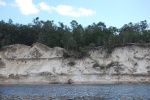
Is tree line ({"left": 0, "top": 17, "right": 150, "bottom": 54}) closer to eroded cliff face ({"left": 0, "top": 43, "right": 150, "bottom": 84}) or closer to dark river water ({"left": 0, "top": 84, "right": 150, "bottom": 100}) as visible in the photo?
eroded cliff face ({"left": 0, "top": 43, "right": 150, "bottom": 84})

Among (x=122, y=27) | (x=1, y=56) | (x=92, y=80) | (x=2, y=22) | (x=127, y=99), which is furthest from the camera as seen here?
(x=122, y=27)

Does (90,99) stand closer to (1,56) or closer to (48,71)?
(48,71)

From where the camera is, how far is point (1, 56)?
75.1 metres

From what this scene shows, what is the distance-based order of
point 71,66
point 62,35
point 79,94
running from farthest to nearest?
1. point 62,35
2. point 71,66
3. point 79,94

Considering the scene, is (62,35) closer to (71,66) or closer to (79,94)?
(71,66)

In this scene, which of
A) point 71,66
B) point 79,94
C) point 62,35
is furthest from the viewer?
point 62,35

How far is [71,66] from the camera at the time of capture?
2795 inches

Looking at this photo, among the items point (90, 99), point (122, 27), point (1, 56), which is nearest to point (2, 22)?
point (1, 56)

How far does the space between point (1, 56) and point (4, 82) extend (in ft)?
20.0

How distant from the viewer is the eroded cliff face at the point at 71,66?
225 ft

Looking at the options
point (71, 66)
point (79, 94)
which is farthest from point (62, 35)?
point (79, 94)

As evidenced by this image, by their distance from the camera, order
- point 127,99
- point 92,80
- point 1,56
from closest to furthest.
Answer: point 127,99 → point 92,80 → point 1,56

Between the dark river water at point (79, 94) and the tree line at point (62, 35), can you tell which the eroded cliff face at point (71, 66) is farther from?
the dark river water at point (79, 94)

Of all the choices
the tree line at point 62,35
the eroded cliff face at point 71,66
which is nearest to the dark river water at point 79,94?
the eroded cliff face at point 71,66
